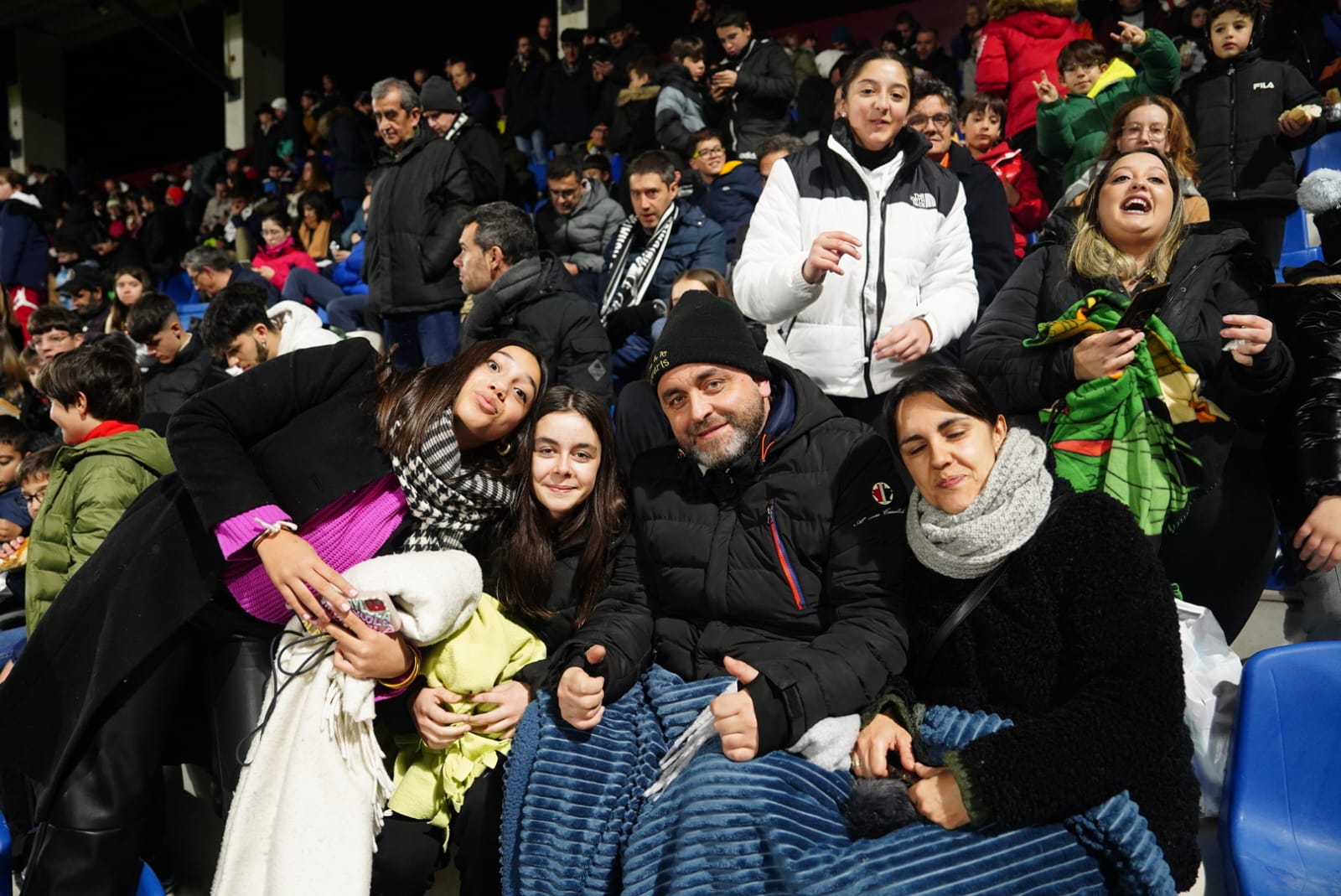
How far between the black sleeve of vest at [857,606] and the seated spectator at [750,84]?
438 cm

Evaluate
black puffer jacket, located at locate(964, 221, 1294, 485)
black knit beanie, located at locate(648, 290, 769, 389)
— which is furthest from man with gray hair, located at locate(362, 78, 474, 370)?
black puffer jacket, located at locate(964, 221, 1294, 485)

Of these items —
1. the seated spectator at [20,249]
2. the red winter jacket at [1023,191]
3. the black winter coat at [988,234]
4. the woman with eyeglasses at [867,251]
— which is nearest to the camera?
the woman with eyeglasses at [867,251]

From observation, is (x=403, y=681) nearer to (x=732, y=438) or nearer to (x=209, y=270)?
(x=732, y=438)

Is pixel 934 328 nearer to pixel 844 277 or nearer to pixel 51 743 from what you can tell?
pixel 844 277

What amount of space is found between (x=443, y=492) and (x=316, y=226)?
7.14 m

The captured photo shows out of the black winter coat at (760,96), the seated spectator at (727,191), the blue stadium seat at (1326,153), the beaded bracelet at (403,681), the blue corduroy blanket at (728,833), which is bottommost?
the blue corduroy blanket at (728,833)

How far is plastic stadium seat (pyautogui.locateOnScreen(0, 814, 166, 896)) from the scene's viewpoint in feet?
6.98

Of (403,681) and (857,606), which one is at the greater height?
(857,606)

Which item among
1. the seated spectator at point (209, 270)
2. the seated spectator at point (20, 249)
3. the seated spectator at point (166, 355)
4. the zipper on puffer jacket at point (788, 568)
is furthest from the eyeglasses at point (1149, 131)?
the seated spectator at point (20, 249)

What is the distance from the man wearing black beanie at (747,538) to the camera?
195cm

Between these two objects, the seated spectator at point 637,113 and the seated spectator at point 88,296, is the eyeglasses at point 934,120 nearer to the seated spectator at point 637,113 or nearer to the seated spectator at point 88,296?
the seated spectator at point 637,113

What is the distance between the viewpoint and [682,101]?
21.5ft

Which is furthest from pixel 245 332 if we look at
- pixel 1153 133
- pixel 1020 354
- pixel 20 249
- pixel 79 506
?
pixel 20 249

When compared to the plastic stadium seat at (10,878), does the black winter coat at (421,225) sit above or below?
above
